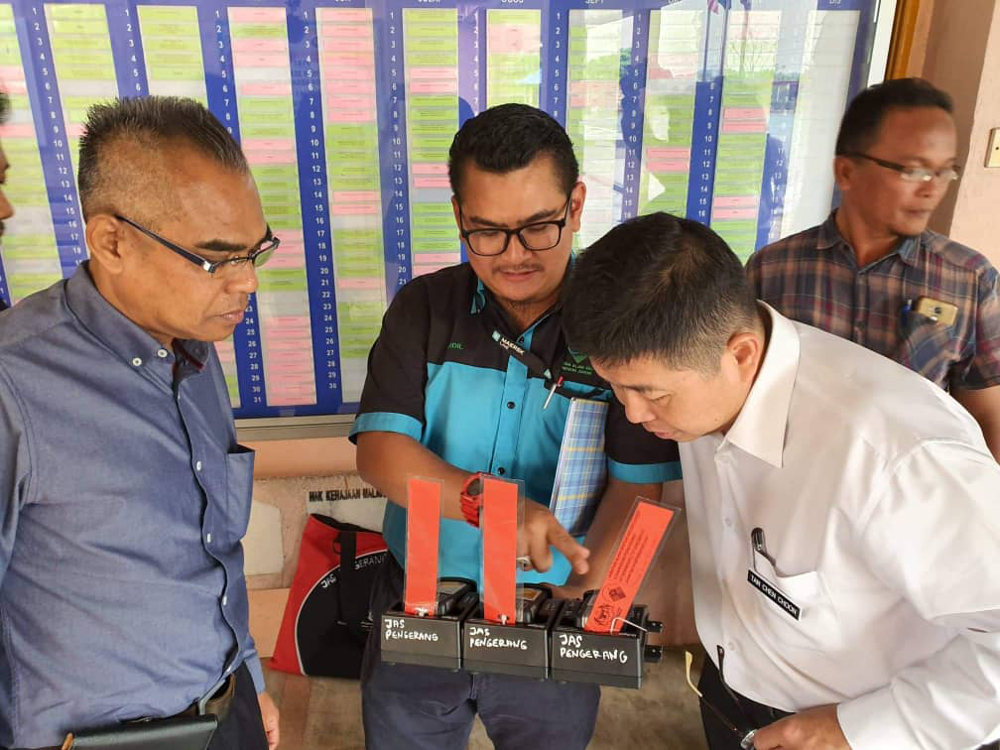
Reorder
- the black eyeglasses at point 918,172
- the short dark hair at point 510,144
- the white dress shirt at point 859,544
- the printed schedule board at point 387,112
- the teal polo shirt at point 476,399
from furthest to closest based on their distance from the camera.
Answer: the printed schedule board at point 387,112 → the black eyeglasses at point 918,172 → the teal polo shirt at point 476,399 → the short dark hair at point 510,144 → the white dress shirt at point 859,544

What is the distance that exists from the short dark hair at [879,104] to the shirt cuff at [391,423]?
132 cm

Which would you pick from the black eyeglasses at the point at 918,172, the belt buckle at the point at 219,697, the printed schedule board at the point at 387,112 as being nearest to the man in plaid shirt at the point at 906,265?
the black eyeglasses at the point at 918,172

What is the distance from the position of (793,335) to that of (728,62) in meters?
1.45

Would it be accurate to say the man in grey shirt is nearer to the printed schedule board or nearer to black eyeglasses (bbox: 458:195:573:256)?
black eyeglasses (bbox: 458:195:573:256)

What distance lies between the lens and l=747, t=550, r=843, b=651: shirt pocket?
41.1 inches

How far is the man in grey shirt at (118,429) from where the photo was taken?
38.4 inches

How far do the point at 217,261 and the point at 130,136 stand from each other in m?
0.21

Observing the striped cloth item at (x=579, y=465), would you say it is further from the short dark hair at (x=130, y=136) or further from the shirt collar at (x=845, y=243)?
the shirt collar at (x=845, y=243)

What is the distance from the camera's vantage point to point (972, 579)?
85cm

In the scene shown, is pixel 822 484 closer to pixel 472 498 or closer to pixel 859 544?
pixel 859 544

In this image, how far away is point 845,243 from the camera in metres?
1.75

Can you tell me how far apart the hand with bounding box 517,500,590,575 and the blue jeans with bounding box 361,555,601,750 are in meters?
0.39

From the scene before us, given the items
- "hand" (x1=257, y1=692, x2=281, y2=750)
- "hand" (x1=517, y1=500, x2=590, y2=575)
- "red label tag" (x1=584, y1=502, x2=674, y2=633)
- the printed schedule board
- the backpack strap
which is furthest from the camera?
the backpack strap

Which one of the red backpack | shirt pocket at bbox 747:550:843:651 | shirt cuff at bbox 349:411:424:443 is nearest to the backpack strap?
the red backpack
